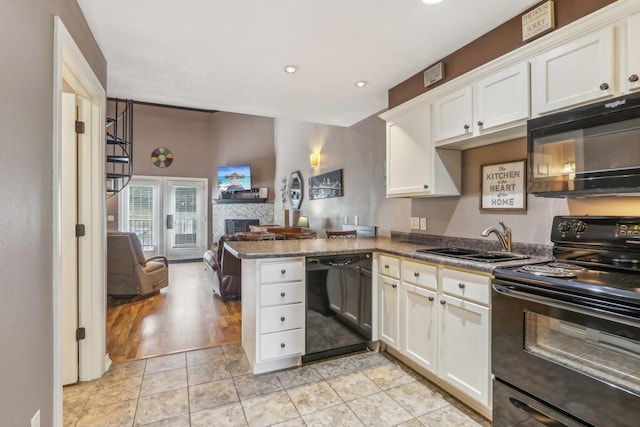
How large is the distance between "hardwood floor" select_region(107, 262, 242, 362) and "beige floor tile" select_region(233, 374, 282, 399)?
2.45 feet

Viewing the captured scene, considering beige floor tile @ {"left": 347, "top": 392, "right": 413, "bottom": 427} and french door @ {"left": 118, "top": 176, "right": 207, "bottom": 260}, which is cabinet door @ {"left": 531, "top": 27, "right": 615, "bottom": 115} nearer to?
beige floor tile @ {"left": 347, "top": 392, "right": 413, "bottom": 427}

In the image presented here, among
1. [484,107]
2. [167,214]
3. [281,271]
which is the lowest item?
[281,271]

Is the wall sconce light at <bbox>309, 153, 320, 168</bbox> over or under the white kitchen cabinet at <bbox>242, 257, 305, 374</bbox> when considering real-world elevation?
over

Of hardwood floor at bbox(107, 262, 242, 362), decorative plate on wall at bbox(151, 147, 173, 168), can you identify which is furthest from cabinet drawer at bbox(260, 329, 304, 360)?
decorative plate on wall at bbox(151, 147, 173, 168)

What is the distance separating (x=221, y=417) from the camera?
6.24 feet

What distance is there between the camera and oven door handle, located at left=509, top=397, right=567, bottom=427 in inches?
58.2

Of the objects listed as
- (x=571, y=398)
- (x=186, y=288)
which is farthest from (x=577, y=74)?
(x=186, y=288)

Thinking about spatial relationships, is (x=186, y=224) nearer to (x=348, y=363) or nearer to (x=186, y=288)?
(x=186, y=288)

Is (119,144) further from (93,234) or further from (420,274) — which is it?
(420,274)

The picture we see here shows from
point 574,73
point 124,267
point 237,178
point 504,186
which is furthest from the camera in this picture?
point 237,178

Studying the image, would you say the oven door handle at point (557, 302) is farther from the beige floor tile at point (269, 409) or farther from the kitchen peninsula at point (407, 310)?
the beige floor tile at point (269, 409)

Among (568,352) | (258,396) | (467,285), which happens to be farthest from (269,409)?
(568,352)

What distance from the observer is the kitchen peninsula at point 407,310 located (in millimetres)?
1881

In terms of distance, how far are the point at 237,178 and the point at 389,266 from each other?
660 cm
